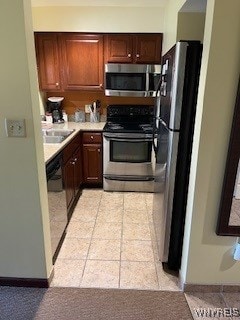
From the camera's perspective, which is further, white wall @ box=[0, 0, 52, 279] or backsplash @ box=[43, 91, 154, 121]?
backsplash @ box=[43, 91, 154, 121]

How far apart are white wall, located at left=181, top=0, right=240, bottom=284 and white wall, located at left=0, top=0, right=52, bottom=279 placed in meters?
1.03

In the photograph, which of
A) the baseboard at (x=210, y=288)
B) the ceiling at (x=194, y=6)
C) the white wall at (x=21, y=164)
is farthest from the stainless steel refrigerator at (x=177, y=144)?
the white wall at (x=21, y=164)

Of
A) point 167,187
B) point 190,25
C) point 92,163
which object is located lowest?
point 92,163

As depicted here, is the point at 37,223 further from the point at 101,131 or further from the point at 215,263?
the point at 101,131

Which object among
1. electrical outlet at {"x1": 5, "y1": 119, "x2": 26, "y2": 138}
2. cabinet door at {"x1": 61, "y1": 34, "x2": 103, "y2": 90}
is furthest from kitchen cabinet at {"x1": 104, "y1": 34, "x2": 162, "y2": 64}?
electrical outlet at {"x1": 5, "y1": 119, "x2": 26, "y2": 138}

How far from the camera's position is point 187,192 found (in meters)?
1.90

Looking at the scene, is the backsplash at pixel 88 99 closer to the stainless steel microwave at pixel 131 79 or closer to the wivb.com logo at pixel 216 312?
the stainless steel microwave at pixel 131 79

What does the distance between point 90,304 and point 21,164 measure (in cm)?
108

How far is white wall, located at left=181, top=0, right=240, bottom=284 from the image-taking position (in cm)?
140

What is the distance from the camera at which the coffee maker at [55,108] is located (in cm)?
378

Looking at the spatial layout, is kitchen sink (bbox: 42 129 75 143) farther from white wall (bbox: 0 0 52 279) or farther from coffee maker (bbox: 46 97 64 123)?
white wall (bbox: 0 0 52 279)

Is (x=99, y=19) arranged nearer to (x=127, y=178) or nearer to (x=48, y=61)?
(x=48, y=61)

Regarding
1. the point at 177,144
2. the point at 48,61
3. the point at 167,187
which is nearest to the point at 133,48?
the point at 48,61

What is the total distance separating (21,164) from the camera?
1638 mm
